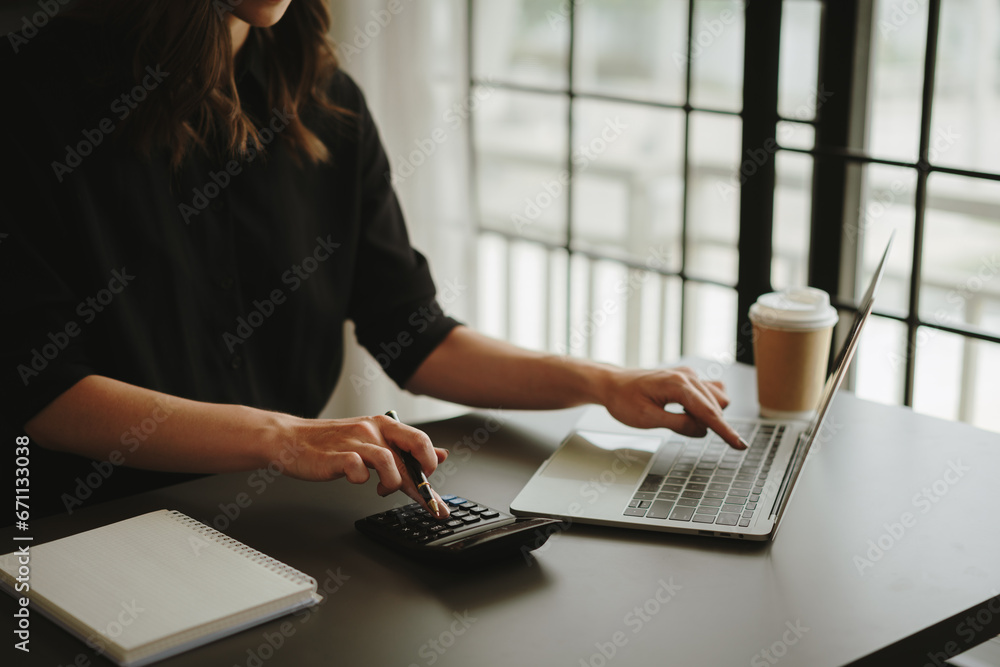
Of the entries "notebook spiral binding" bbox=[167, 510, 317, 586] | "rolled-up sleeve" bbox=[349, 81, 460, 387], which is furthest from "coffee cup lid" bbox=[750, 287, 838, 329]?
"notebook spiral binding" bbox=[167, 510, 317, 586]

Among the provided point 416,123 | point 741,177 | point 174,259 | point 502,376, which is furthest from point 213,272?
point 416,123

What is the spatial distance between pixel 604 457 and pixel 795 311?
1.14 feet

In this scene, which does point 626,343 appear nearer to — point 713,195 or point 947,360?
point 947,360

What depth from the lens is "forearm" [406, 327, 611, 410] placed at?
136 centimetres

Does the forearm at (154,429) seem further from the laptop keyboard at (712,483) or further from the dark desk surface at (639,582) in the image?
the laptop keyboard at (712,483)

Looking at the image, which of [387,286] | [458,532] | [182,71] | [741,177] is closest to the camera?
[458,532]

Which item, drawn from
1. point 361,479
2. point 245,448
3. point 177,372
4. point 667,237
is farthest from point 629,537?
point 667,237

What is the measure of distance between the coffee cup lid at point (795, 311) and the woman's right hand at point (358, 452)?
0.54m

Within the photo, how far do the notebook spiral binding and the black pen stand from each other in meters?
0.14

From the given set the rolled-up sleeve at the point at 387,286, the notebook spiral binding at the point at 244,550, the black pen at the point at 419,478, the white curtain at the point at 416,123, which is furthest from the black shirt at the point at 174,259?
the white curtain at the point at 416,123

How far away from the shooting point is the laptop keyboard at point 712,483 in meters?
1.05

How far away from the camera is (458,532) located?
38.3 inches

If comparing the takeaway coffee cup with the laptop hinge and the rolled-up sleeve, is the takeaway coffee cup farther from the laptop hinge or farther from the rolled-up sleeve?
the rolled-up sleeve

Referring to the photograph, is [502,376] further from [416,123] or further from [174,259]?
[416,123]
